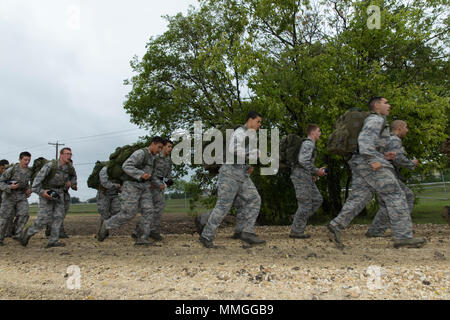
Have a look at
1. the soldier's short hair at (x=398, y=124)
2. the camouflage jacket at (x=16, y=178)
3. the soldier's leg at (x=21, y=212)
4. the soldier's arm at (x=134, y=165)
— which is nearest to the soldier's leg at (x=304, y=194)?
the soldier's short hair at (x=398, y=124)

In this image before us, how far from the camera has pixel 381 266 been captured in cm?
414

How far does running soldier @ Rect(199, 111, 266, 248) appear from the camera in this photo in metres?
5.74

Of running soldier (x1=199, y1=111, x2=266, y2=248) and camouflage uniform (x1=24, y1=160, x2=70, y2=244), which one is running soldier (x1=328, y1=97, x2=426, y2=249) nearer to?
running soldier (x1=199, y1=111, x2=266, y2=248)

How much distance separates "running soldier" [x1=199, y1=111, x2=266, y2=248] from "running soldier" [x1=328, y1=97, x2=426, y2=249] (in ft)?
4.75

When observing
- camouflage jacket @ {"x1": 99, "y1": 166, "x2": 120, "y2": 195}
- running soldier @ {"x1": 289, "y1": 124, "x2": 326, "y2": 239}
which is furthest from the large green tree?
camouflage jacket @ {"x1": 99, "y1": 166, "x2": 120, "y2": 195}

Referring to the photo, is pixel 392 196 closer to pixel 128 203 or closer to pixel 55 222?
pixel 128 203

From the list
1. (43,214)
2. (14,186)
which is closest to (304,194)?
(43,214)

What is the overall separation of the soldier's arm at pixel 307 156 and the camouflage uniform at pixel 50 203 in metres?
5.17

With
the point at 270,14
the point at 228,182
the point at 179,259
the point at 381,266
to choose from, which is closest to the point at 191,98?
the point at 270,14

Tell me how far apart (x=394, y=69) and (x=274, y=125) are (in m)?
4.74

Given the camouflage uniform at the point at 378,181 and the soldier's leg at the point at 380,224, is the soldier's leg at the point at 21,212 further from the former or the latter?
the soldier's leg at the point at 380,224

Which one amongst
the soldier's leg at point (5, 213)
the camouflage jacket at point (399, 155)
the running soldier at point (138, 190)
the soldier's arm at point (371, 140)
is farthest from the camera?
the soldier's leg at point (5, 213)

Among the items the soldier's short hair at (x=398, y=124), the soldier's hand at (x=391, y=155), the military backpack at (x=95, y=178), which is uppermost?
the soldier's short hair at (x=398, y=124)

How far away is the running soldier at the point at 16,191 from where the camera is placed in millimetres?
8211
